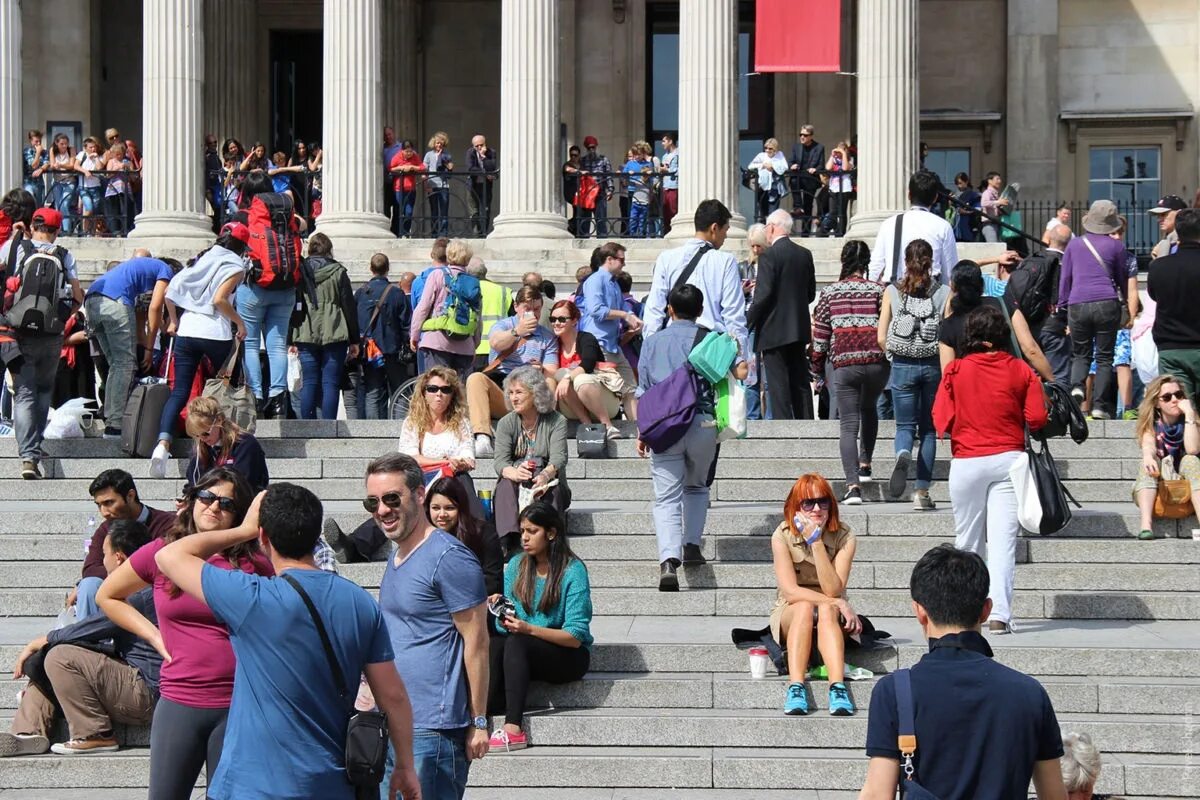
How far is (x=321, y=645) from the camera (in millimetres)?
6379

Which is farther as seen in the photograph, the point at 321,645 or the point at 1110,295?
the point at 1110,295

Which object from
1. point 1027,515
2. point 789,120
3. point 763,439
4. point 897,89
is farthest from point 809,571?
point 789,120

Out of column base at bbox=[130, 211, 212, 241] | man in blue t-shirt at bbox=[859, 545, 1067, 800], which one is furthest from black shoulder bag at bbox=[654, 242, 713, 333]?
column base at bbox=[130, 211, 212, 241]

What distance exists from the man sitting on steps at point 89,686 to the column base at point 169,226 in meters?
15.1

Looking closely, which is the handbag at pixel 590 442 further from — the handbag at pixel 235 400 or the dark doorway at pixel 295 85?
the dark doorway at pixel 295 85

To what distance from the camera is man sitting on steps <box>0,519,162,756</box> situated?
9719 mm

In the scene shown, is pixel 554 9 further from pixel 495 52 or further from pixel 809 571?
pixel 809 571

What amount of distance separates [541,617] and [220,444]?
283 centimetres

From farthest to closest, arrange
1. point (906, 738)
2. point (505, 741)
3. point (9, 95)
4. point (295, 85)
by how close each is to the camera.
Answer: point (295, 85), point (9, 95), point (505, 741), point (906, 738)

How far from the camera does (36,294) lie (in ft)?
47.5

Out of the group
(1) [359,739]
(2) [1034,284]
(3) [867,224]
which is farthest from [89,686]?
(3) [867,224]

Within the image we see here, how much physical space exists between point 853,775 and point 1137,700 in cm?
169

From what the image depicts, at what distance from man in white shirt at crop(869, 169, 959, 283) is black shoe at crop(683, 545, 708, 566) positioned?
11.0 feet

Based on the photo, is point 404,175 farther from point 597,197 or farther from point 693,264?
point 693,264
